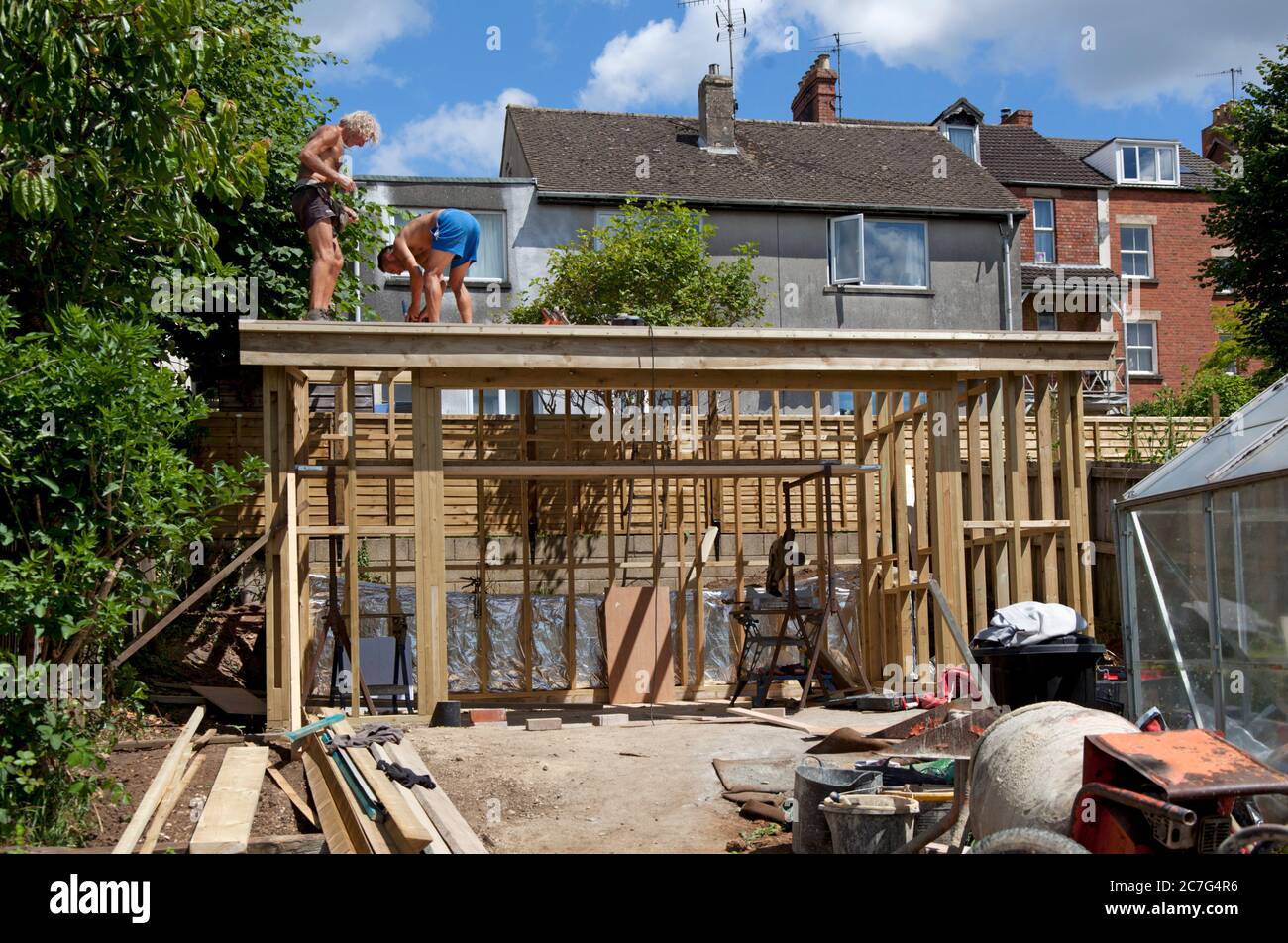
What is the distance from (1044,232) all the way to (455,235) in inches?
936

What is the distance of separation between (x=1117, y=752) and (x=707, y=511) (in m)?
11.2

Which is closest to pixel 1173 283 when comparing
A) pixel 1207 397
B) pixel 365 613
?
pixel 1207 397

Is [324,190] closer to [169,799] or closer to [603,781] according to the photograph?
[169,799]

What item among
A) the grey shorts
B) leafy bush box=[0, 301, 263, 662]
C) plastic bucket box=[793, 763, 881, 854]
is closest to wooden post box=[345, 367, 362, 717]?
the grey shorts

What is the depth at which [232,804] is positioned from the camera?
29.1 feet

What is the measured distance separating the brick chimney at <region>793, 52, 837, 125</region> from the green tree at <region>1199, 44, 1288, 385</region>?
14073mm

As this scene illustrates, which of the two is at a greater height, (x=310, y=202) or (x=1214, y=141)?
(x=1214, y=141)

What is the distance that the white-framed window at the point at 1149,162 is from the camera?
34.9 meters

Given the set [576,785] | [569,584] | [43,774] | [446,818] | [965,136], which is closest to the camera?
[446,818]

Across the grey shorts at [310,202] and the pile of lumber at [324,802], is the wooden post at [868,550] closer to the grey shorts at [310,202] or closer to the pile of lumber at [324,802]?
the grey shorts at [310,202]

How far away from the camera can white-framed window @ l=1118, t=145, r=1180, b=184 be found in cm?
3488

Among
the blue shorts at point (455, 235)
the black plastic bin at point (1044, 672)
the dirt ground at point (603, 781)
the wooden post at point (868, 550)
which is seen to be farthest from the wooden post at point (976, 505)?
the blue shorts at point (455, 235)
